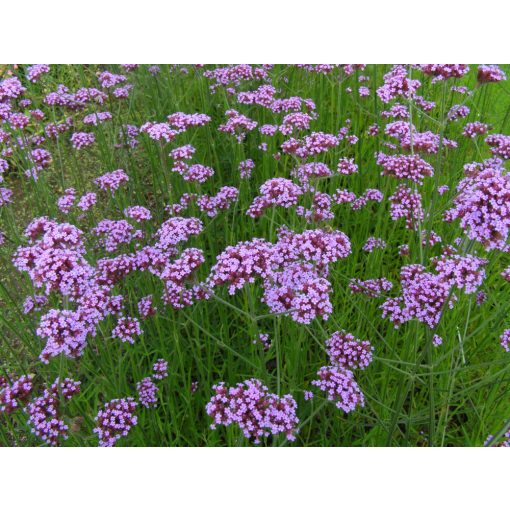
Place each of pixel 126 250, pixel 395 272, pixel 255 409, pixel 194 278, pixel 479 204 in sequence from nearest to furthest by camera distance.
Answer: pixel 479 204 < pixel 255 409 < pixel 194 278 < pixel 126 250 < pixel 395 272

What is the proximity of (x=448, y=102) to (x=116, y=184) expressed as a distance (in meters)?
2.91

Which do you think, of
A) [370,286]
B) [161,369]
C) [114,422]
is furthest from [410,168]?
[114,422]

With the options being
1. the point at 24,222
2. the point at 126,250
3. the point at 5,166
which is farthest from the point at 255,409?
the point at 24,222

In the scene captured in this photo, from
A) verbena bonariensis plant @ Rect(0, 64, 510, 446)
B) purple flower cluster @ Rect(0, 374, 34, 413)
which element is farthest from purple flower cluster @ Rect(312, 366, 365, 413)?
purple flower cluster @ Rect(0, 374, 34, 413)

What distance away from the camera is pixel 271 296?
175 centimetres

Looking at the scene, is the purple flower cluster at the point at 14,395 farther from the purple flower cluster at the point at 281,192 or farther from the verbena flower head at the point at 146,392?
the purple flower cluster at the point at 281,192

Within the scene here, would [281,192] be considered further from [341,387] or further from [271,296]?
[341,387]

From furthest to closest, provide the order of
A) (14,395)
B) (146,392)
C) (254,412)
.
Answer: (146,392)
(14,395)
(254,412)

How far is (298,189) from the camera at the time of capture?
7.18ft

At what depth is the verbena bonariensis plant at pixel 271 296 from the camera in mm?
1641

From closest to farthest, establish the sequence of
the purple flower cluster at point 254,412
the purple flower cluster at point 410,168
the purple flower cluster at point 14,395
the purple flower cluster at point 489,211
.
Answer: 1. the purple flower cluster at point 489,211
2. the purple flower cluster at point 254,412
3. the purple flower cluster at point 14,395
4. the purple flower cluster at point 410,168

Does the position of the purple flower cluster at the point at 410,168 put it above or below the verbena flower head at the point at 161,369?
above

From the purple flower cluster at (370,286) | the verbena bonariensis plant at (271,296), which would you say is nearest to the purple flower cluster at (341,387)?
the verbena bonariensis plant at (271,296)

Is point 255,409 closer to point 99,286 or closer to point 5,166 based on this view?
point 99,286
